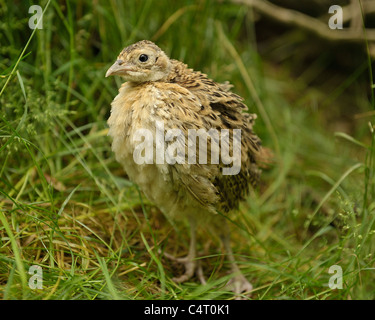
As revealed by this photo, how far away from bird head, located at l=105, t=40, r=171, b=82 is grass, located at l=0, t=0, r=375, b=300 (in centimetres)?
48

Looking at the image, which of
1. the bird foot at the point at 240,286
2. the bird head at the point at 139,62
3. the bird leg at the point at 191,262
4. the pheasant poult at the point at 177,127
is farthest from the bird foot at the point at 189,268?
the bird head at the point at 139,62

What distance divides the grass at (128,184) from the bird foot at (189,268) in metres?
0.05

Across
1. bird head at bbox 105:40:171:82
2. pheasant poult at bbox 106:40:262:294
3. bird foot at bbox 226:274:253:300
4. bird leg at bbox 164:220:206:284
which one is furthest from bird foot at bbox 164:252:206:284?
bird head at bbox 105:40:171:82

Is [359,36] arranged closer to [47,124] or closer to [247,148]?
[247,148]

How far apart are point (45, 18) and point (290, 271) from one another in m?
2.29

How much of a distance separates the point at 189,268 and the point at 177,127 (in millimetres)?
1099

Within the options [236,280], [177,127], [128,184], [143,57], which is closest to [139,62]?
[143,57]

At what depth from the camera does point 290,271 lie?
105 inches

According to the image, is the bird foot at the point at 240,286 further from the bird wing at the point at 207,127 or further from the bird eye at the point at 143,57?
the bird eye at the point at 143,57

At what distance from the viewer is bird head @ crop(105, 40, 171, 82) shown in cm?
224

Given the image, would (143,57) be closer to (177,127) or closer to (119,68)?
(119,68)

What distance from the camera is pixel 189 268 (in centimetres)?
280

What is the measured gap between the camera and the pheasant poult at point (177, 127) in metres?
2.11

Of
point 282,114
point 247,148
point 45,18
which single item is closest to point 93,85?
point 45,18
